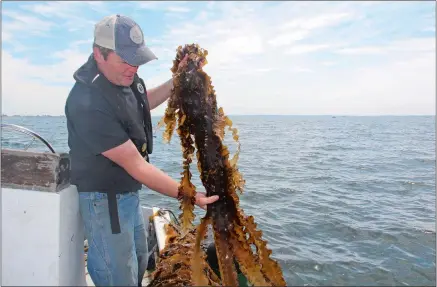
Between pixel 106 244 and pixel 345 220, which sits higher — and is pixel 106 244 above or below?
above

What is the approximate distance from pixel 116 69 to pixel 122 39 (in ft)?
0.90

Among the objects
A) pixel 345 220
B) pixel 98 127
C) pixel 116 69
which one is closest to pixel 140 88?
pixel 116 69

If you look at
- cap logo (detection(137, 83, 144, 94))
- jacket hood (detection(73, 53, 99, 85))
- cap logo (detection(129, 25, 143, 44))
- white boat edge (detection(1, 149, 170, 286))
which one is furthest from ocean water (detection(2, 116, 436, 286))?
cap logo (detection(129, 25, 143, 44))

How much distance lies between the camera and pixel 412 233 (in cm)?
734

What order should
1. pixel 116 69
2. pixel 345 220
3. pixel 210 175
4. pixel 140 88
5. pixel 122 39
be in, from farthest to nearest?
pixel 345 220, pixel 140 88, pixel 210 175, pixel 116 69, pixel 122 39

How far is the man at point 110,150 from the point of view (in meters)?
2.74

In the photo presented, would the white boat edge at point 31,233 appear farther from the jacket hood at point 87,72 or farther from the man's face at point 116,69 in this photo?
the man's face at point 116,69

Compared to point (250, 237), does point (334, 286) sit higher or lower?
lower

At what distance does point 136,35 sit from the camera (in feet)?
9.46

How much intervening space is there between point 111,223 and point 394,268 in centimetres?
518

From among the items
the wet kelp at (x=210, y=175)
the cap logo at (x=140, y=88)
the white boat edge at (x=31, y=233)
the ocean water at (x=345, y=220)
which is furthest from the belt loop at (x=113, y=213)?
the cap logo at (x=140, y=88)

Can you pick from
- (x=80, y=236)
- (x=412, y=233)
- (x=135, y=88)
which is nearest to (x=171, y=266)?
(x=80, y=236)

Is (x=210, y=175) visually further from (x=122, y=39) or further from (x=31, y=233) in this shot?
(x=31, y=233)

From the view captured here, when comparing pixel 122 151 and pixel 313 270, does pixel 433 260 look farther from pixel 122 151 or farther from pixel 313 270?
pixel 122 151
